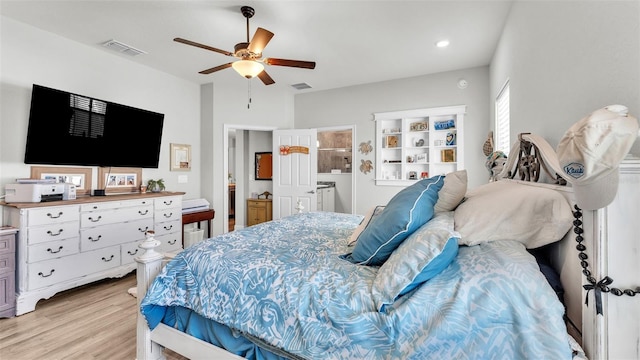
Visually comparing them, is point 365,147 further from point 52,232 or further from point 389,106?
point 52,232

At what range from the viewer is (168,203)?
145 inches

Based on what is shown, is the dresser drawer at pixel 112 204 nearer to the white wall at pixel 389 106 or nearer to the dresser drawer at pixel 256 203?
the dresser drawer at pixel 256 203

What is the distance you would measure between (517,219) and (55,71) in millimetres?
4440

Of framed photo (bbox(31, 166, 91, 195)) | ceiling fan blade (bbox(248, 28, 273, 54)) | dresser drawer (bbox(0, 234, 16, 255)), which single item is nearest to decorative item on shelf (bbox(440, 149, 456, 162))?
ceiling fan blade (bbox(248, 28, 273, 54))

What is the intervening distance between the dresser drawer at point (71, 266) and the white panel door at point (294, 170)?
247 cm

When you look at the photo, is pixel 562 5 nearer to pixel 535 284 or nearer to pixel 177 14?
pixel 535 284

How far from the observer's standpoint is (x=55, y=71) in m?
3.06

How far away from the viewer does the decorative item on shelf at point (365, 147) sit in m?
4.67

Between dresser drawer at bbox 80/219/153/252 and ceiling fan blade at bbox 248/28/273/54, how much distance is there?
2.43 m

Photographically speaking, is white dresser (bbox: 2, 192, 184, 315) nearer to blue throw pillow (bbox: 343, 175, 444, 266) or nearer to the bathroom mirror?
the bathroom mirror

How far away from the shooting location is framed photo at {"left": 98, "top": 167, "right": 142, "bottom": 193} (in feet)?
11.2

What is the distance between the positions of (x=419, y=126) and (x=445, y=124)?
1.24 feet

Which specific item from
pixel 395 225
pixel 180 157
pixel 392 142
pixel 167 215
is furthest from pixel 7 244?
pixel 392 142

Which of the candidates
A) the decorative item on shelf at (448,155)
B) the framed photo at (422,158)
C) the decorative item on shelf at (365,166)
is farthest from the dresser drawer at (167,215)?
the decorative item on shelf at (448,155)
